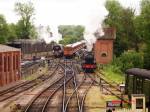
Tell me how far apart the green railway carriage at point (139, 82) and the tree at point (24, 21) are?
73636mm

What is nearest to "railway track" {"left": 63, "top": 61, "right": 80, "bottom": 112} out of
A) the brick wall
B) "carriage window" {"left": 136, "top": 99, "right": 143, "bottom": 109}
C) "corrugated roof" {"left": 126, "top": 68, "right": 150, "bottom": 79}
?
"corrugated roof" {"left": 126, "top": 68, "right": 150, "bottom": 79}

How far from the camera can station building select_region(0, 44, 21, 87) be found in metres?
38.3

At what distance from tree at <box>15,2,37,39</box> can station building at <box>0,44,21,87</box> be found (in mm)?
54492

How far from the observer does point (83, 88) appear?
3528 centimetres

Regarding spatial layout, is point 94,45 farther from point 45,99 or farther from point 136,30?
point 45,99

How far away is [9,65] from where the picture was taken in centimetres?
4128

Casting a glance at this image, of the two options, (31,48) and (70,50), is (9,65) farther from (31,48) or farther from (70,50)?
(70,50)

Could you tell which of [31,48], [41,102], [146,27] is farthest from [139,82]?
[31,48]

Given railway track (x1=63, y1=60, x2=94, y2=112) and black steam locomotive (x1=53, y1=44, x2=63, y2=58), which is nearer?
railway track (x1=63, y1=60, x2=94, y2=112)

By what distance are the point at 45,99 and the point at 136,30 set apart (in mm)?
40939

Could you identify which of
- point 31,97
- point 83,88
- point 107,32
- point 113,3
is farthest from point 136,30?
point 31,97

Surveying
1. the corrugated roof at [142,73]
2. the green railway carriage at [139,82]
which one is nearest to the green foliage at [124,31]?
the green railway carriage at [139,82]

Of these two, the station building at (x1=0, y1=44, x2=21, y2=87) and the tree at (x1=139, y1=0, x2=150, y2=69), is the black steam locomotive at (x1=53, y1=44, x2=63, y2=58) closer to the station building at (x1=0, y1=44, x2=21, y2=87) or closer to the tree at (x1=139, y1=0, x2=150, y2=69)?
the tree at (x1=139, y1=0, x2=150, y2=69)

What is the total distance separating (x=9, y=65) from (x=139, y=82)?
2106cm
